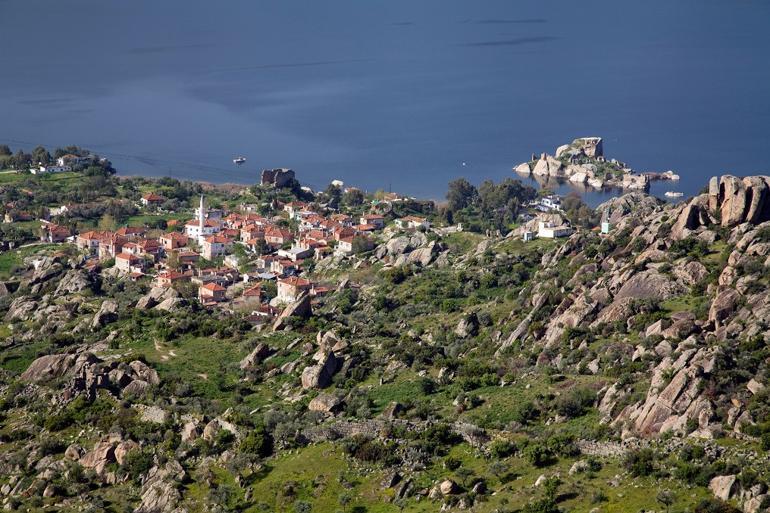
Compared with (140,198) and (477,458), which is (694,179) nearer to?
(140,198)

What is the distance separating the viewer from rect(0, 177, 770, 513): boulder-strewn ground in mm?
31938

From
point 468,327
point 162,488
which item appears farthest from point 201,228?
point 162,488

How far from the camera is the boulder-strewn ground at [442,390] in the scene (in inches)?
1257

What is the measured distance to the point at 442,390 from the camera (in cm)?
4281

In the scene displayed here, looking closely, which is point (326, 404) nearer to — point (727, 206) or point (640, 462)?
point (640, 462)

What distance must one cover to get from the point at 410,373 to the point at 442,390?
3135 millimetres

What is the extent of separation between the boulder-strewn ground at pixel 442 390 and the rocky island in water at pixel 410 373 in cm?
10

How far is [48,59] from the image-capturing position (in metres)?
199

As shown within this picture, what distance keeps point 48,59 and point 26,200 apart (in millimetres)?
114997

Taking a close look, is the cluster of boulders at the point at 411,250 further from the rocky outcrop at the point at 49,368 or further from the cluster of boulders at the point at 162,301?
the rocky outcrop at the point at 49,368

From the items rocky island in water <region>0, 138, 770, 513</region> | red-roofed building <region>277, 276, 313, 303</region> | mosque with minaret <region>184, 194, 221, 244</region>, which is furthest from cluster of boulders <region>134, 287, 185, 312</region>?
mosque with minaret <region>184, 194, 221, 244</region>

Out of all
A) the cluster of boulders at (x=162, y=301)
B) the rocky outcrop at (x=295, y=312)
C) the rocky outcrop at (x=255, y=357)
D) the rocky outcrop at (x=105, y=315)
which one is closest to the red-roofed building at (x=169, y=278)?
the cluster of boulders at (x=162, y=301)

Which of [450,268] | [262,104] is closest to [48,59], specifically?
[262,104]

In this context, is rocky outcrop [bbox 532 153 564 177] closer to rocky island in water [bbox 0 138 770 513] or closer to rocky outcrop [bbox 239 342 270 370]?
rocky island in water [bbox 0 138 770 513]
